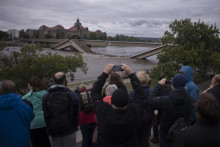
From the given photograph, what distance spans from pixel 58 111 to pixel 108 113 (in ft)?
3.36

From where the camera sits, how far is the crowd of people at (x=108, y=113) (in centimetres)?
186

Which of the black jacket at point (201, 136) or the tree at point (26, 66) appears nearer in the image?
the black jacket at point (201, 136)

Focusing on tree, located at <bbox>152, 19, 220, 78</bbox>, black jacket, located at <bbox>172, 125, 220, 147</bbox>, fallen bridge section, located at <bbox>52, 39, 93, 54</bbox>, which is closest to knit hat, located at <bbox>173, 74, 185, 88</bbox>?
black jacket, located at <bbox>172, 125, 220, 147</bbox>

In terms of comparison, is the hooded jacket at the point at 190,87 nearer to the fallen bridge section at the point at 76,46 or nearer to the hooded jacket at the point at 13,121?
the hooded jacket at the point at 13,121

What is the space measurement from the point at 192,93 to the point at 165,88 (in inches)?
31.2

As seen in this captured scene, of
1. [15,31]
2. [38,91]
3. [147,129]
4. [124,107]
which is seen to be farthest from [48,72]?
[15,31]

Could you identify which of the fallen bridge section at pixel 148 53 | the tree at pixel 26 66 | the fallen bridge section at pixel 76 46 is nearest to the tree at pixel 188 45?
the tree at pixel 26 66

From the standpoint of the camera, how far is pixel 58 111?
111 inches

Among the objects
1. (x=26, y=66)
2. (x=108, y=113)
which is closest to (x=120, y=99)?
(x=108, y=113)

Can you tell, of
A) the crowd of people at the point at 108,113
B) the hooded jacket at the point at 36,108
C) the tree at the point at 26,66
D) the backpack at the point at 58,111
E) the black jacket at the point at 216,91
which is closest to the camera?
the crowd of people at the point at 108,113

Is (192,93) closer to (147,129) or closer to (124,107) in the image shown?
(147,129)

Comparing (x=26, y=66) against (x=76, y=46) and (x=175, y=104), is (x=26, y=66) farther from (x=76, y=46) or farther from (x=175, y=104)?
(x=76, y=46)

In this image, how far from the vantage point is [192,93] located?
373 centimetres

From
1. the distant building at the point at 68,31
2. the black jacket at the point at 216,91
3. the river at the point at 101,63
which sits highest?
the distant building at the point at 68,31
